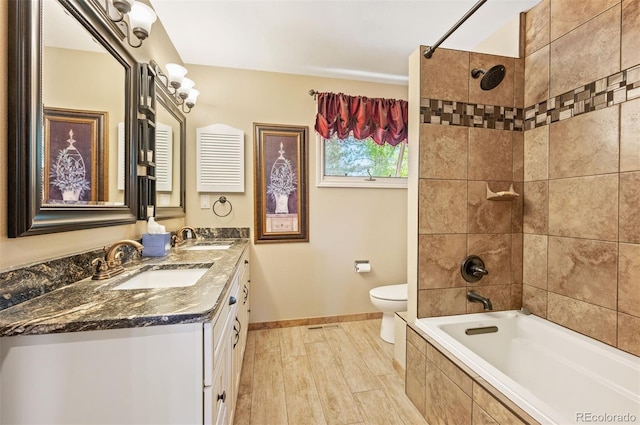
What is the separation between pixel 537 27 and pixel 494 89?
18.1 inches

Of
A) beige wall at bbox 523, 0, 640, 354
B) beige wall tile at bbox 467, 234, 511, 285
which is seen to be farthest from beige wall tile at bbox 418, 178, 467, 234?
beige wall at bbox 523, 0, 640, 354

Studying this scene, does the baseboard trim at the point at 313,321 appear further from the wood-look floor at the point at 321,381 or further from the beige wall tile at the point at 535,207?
the beige wall tile at the point at 535,207

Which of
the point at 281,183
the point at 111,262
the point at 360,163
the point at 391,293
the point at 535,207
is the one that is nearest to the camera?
the point at 111,262

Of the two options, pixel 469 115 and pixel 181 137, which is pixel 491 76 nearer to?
pixel 469 115

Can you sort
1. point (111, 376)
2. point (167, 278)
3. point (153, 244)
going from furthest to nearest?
point (153, 244) → point (167, 278) → point (111, 376)

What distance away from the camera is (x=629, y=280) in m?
1.28

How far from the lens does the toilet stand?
220cm

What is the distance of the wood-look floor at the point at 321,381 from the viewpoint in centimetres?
154

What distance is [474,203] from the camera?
1.72 meters

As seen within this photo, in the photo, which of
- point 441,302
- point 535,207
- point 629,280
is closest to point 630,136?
point 535,207

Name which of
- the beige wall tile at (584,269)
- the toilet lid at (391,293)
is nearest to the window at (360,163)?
the toilet lid at (391,293)

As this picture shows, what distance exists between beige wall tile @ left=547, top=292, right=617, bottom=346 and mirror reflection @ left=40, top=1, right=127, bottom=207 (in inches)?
99.7

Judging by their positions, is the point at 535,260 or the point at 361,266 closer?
the point at 535,260

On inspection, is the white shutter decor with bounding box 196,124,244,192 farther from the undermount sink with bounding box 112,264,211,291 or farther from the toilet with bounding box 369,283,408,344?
the toilet with bounding box 369,283,408,344
